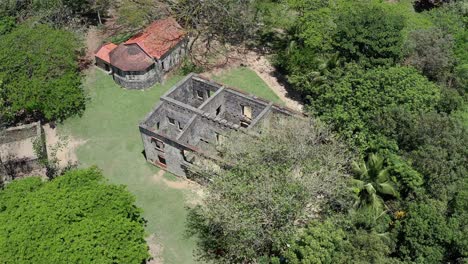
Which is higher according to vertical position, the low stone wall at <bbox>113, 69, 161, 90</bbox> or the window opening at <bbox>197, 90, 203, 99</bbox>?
the window opening at <bbox>197, 90, 203, 99</bbox>

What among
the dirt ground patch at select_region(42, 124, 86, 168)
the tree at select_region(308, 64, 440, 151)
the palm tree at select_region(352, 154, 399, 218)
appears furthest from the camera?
the dirt ground patch at select_region(42, 124, 86, 168)

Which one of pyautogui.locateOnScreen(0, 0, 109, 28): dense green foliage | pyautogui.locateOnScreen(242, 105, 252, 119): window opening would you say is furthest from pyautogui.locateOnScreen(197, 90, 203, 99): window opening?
pyautogui.locateOnScreen(0, 0, 109, 28): dense green foliage

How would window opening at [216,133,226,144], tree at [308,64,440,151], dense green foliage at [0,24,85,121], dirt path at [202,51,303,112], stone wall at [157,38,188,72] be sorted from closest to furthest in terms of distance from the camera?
tree at [308,64,440,151] < window opening at [216,133,226,144] < dense green foliage at [0,24,85,121] < dirt path at [202,51,303,112] < stone wall at [157,38,188,72]

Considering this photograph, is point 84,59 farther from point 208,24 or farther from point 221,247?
point 221,247

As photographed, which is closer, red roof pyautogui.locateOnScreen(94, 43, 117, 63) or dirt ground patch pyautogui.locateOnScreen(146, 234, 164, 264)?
dirt ground patch pyautogui.locateOnScreen(146, 234, 164, 264)

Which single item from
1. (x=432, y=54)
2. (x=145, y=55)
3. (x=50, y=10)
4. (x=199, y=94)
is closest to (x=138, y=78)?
(x=145, y=55)

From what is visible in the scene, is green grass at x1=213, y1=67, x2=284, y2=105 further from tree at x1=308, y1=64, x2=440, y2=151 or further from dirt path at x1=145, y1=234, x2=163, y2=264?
dirt path at x1=145, y1=234, x2=163, y2=264

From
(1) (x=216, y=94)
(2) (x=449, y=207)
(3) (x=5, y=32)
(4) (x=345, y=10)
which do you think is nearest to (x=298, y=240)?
(2) (x=449, y=207)
